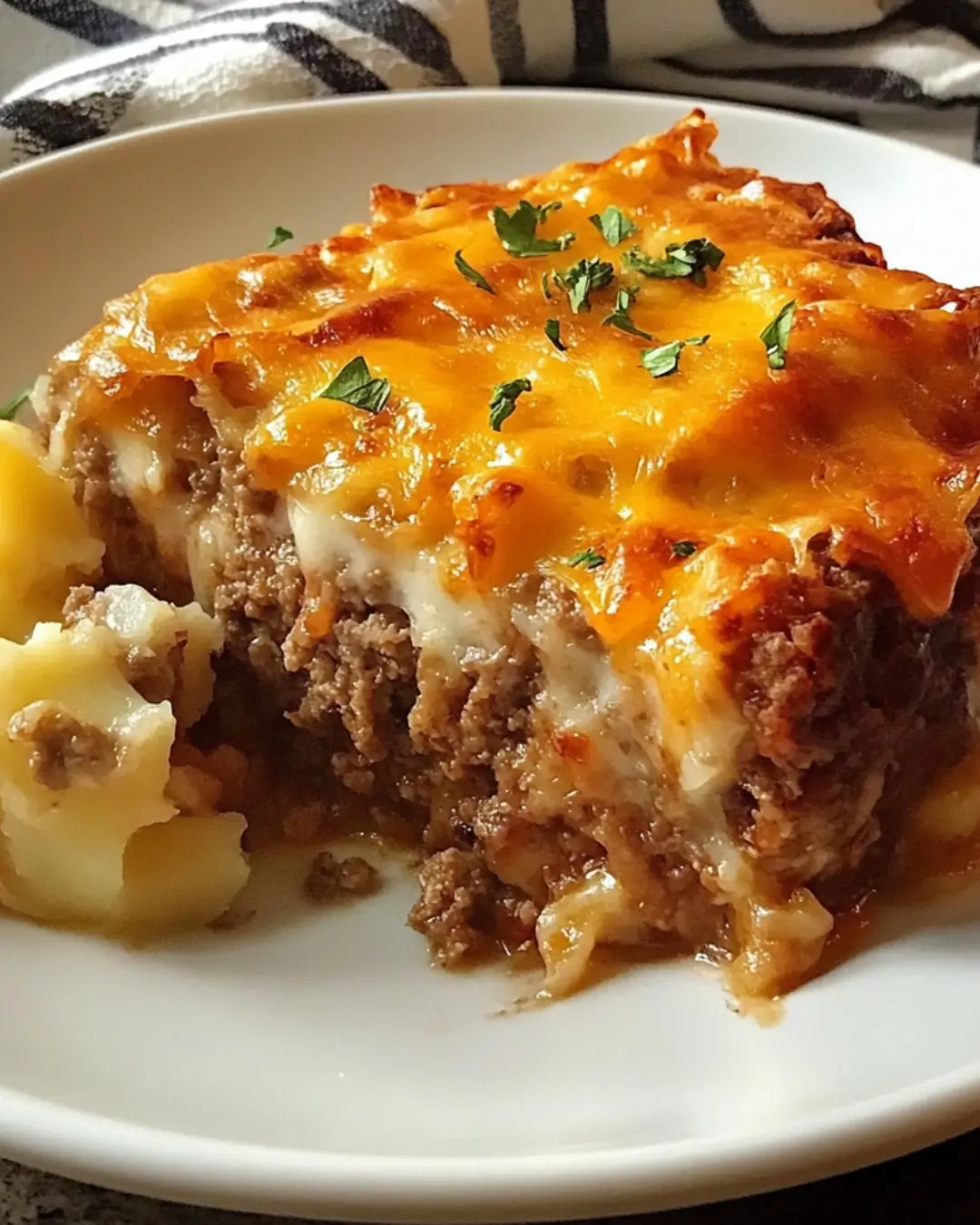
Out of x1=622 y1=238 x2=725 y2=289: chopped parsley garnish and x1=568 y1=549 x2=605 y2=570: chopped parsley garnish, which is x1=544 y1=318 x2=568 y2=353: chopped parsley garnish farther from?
x1=568 y1=549 x2=605 y2=570: chopped parsley garnish

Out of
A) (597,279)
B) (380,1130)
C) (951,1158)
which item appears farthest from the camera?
(597,279)

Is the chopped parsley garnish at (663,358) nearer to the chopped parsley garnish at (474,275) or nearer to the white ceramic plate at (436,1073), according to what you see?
the chopped parsley garnish at (474,275)

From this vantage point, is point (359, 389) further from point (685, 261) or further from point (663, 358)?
point (685, 261)

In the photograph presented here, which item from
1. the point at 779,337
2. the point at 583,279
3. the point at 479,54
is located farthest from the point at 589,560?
the point at 479,54

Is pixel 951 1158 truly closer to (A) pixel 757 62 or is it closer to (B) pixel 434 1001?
(B) pixel 434 1001

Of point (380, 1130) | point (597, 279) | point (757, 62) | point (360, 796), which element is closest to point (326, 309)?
point (597, 279)

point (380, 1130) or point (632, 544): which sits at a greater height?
point (632, 544)

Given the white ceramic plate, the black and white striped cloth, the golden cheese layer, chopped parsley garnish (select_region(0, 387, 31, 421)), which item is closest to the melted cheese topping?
the golden cheese layer
